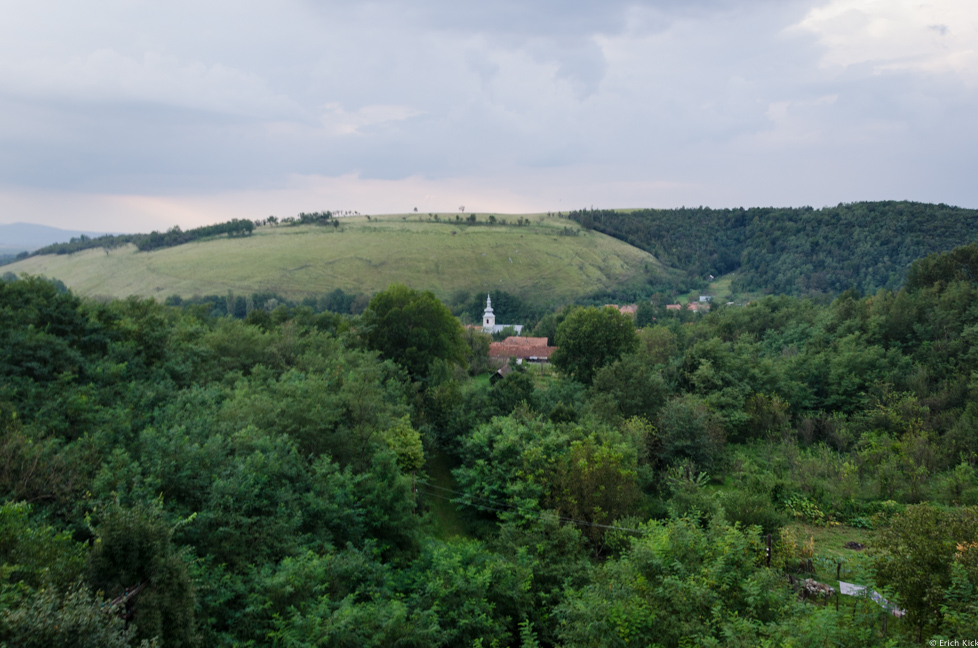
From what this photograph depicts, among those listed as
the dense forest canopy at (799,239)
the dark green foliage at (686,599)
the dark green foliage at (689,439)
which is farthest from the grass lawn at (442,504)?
the dense forest canopy at (799,239)

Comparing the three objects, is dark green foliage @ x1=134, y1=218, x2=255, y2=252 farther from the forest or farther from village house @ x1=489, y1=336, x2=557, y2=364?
the forest

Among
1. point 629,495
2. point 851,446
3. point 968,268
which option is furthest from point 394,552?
point 968,268

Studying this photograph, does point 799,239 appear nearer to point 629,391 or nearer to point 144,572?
point 629,391

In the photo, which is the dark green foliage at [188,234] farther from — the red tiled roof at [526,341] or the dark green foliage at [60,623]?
the dark green foliage at [60,623]

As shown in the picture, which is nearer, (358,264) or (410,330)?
(410,330)

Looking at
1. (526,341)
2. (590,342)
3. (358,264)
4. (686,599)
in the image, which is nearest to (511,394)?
(590,342)

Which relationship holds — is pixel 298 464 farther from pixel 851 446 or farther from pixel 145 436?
pixel 851 446

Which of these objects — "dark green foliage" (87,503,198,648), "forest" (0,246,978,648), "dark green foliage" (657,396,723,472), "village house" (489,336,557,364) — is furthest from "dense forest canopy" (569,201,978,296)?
"dark green foliage" (87,503,198,648)
